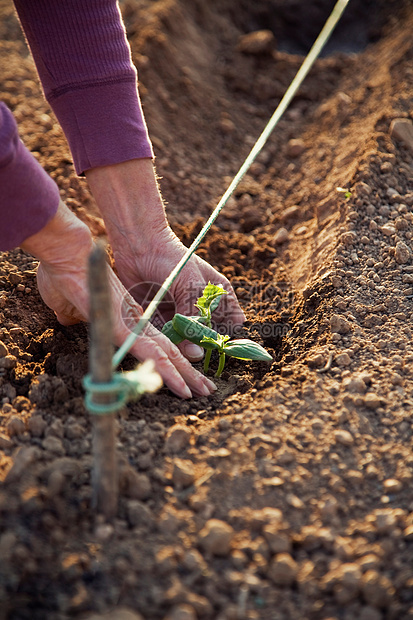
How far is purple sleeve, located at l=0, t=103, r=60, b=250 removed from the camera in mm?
1262

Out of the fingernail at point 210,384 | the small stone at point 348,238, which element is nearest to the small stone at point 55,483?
the fingernail at point 210,384

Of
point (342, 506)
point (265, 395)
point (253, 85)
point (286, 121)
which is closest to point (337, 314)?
point (265, 395)

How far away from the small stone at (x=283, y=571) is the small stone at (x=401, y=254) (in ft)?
3.69

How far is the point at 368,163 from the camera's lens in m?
2.22

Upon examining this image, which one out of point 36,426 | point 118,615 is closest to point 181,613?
point 118,615

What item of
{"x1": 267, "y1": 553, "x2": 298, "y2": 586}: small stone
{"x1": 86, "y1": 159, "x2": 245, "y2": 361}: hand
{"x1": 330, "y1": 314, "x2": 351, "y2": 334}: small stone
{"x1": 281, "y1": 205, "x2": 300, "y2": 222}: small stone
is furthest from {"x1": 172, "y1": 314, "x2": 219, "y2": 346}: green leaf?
{"x1": 281, "y1": 205, "x2": 300, "y2": 222}: small stone

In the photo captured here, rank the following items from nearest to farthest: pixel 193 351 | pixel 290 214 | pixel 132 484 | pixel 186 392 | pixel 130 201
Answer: pixel 132 484
pixel 186 392
pixel 193 351
pixel 130 201
pixel 290 214

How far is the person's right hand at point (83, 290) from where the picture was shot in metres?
1.43

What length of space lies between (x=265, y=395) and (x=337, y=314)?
383 mm

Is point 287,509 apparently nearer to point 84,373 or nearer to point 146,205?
point 84,373

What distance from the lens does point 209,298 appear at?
1.65 m

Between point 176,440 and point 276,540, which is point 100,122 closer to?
point 176,440

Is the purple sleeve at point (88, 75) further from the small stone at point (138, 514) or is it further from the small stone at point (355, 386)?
the small stone at point (138, 514)

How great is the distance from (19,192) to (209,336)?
63 centimetres
